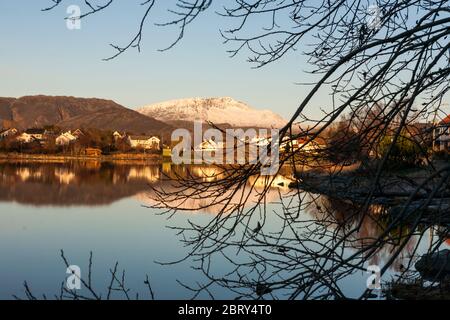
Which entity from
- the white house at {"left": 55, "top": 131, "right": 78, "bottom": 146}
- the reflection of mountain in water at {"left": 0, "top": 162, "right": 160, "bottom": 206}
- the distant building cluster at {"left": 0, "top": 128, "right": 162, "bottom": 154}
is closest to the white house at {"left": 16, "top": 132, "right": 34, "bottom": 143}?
the distant building cluster at {"left": 0, "top": 128, "right": 162, "bottom": 154}

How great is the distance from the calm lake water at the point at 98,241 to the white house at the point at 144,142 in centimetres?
4813

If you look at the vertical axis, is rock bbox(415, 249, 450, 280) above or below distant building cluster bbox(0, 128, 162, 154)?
below

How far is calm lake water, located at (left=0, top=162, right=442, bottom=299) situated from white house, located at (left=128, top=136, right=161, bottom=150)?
158 feet

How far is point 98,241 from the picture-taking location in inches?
583

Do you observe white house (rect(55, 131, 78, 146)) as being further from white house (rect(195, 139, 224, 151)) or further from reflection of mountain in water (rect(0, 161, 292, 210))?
white house (rect(195, 139, 224, 151))

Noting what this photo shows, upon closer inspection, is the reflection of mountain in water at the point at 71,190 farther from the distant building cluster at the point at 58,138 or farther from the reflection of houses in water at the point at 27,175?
the distant building cluster at the point at 58,138

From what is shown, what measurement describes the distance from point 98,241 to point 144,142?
67891mm

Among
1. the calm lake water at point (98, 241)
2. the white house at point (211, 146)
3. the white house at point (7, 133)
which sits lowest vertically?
the calm lake water at point (98, 241)

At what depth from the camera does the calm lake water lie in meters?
9.59

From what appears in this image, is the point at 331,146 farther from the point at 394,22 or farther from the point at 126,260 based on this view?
the point at 126,260

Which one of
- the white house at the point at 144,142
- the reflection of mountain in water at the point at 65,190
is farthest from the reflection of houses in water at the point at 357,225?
the white house at the point at 144,142

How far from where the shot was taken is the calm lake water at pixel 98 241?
9.59 meters
